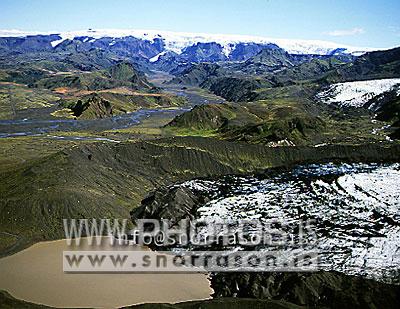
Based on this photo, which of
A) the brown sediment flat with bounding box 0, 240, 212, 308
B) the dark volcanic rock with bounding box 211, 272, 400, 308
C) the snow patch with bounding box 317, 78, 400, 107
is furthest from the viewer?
the snow patch with bounding box 317, 78, 400, 107

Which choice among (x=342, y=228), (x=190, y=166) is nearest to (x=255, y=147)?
(x=190, y=166)

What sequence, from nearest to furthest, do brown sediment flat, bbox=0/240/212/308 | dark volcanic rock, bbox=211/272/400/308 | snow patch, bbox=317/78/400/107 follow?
dark volcanic rock, bbox=211/272/400/308 < brown sediment flat, bbox=0/240/212/308 < snow patch, bbox=317/78/400/107

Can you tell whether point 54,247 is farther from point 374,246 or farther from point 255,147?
point 255,147

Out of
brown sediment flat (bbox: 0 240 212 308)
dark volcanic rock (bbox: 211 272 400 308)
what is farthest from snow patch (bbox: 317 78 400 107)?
brown sediment flat (bbox: 0 240 212 308)

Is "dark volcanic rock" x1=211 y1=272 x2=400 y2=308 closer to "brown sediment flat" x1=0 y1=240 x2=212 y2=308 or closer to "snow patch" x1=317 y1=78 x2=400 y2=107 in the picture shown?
"brown sediment flat" x1=0 y1=240 x2=212 y2=308

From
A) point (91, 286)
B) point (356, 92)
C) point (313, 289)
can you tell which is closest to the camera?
point (313, 289)

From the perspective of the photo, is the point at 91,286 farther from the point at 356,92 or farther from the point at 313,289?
the point at 356,92

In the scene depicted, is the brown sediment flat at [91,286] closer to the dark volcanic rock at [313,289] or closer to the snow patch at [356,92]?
the dark volcanic rock at [313,289]

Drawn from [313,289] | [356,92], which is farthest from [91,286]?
[356,92]
